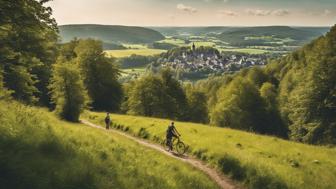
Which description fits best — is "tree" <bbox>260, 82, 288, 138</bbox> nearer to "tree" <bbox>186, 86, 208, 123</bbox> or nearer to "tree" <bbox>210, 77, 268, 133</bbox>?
"tree" <bbox>210, 77, 268, 133</bbox>

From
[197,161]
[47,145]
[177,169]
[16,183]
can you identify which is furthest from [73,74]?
[16,183]

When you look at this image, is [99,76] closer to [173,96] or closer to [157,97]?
[157,97]

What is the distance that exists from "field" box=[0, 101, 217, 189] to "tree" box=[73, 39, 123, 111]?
54.9 m

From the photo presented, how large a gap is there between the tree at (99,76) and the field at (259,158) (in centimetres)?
3643

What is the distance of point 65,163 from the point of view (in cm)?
1484

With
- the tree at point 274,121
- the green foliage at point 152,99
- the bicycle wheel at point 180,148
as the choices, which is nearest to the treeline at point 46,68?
the green foliage at point 152,99

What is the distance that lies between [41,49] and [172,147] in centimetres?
3689

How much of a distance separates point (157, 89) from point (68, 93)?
31.9 m

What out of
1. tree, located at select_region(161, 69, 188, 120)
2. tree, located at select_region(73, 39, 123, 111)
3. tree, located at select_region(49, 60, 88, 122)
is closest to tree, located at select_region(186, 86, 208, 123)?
tree, located at select_region(161, 69, 188, 120)

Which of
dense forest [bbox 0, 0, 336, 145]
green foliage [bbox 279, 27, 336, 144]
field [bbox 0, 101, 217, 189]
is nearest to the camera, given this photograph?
field [bbox 0, 101, 217, 189]

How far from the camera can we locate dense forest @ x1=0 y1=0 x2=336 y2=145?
20028 mm

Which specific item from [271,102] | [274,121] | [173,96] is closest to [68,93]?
[173,96]

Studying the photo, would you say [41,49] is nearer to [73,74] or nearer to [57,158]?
[73,74]

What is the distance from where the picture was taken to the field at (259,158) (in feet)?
74.2
